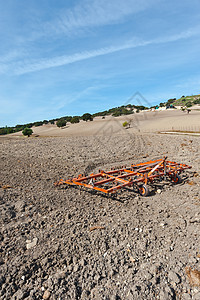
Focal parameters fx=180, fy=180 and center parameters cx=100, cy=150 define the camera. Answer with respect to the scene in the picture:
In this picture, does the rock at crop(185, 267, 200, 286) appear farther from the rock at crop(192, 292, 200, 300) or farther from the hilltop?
the hilltop

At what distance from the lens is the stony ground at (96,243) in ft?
11.6

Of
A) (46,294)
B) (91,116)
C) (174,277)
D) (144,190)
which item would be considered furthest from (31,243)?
(91,116)

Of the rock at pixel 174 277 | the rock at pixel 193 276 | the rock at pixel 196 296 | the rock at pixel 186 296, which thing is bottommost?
the rock at pixel 196 296

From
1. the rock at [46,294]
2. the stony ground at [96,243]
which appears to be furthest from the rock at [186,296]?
the rock at [46,294]

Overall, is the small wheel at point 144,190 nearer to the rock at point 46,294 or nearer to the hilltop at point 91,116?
the rock at point 46,294

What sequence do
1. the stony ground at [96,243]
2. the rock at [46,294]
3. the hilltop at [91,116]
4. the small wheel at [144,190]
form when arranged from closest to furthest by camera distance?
the rock at [46,294]
the stony ground at [96,243]
the small wheel at [144,190]
the hilltop at [91,116]

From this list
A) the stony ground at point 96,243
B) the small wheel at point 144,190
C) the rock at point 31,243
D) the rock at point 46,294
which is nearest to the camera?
the rock at point 46,294

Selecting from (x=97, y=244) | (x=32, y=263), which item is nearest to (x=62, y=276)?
(x=32, y=263)

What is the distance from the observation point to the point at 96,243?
4.63 meters

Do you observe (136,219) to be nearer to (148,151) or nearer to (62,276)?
(62,276)

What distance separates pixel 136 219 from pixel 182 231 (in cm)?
134

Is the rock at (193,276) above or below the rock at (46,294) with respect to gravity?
below

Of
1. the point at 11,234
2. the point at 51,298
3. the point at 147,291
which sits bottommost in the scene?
the point at 147,291

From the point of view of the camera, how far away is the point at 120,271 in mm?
3889
